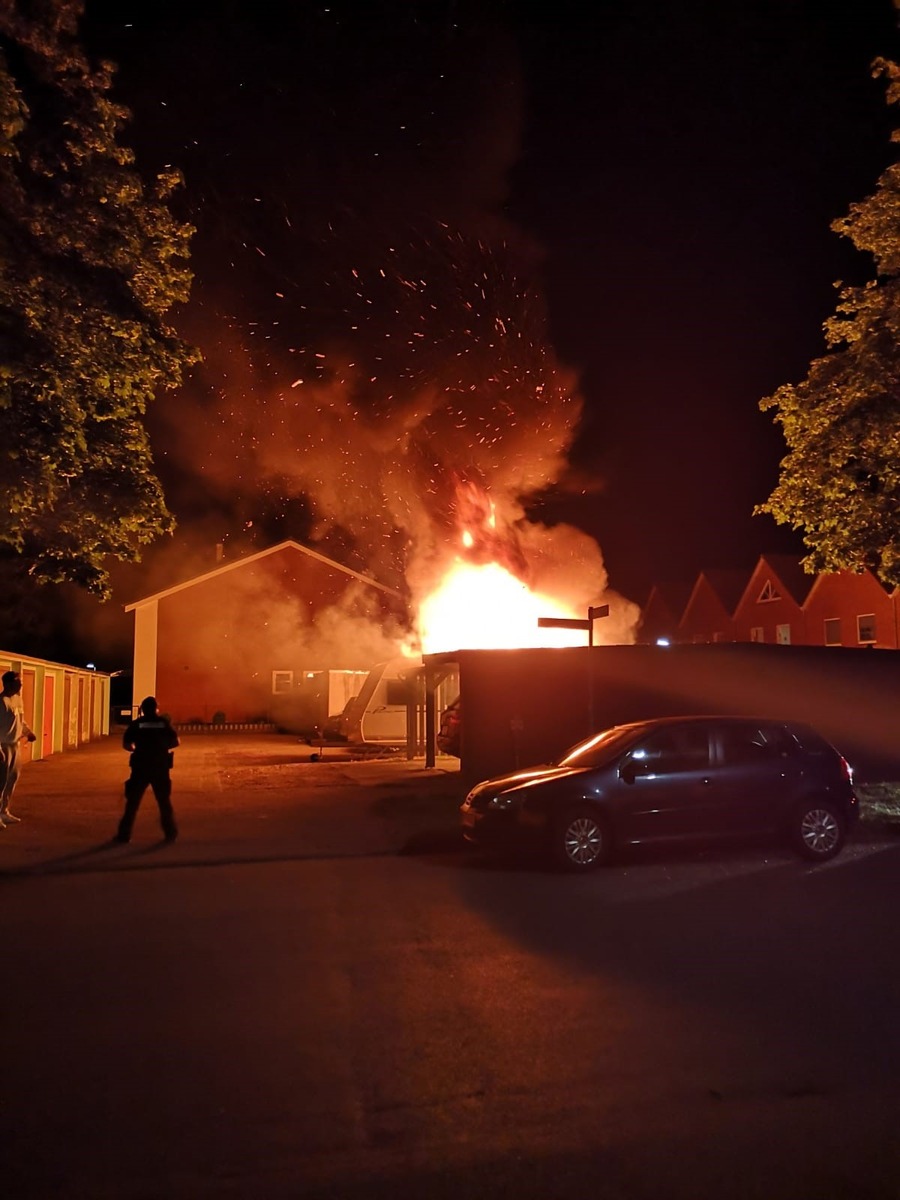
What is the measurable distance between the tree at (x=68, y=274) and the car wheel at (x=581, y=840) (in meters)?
7.09

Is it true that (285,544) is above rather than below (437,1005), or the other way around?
above

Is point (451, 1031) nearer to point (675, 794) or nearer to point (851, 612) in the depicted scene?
point (675, 794)

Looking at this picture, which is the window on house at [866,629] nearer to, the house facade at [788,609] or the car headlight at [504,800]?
the house facade at [788,609]

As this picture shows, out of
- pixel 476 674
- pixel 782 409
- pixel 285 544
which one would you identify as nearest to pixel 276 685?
pixel 285 544

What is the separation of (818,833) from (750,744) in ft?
3.57

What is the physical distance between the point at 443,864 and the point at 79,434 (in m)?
6.44

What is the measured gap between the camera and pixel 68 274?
1190cm

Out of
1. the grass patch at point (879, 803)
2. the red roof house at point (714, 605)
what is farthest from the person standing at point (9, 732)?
the red roof house at point (714, 605)

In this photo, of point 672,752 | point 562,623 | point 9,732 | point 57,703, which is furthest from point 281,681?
point 672,752

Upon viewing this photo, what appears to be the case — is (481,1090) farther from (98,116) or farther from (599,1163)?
(98,116)

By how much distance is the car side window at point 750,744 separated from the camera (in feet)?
35.3

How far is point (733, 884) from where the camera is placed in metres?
9.24

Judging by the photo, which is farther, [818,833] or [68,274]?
[68,274]

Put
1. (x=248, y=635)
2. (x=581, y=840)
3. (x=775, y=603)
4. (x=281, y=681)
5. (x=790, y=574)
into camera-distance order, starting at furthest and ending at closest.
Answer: (x=775, y=603)
(x=790, y=574)
(x=248, y=635)
(x=281, y=681)
(x=581, y=840)
